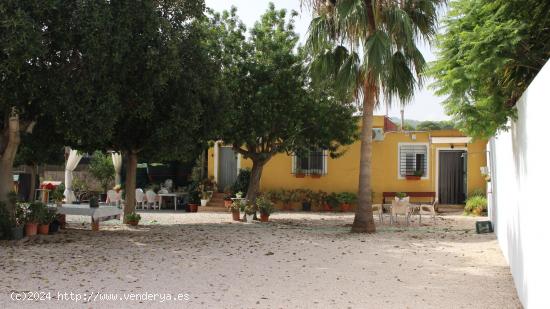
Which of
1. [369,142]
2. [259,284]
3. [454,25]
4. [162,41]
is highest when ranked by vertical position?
[162,41]

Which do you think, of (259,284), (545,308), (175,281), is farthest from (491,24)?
(175,281)

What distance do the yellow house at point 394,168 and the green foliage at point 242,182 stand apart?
1.88 ft

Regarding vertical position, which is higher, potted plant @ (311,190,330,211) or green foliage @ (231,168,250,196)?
green foliage @ (231,168,250,196)

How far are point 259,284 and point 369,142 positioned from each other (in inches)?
256

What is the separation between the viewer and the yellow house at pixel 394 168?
20016mm

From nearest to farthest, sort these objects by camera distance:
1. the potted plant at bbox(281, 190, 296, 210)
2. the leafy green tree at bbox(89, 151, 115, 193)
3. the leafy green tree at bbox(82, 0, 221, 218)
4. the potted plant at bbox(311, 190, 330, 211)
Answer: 1. the leafy green tree at bbox(82, 0, 221, 218)
2. the potted plant at bbox(311, 190, 330, 211)
3. the potted plant at bbox(281, 190, 296, 210)
4. the leafy green tree at bbox(89, 151, 115, 193)

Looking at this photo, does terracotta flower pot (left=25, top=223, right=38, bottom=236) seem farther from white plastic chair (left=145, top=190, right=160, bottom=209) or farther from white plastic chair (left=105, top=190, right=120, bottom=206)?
white plastic chair (left=145, top=190, right=160, bottom=209)

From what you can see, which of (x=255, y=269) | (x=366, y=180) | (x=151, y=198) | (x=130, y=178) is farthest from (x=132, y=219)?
(x=151, y=198)

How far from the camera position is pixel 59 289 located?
6.25 m

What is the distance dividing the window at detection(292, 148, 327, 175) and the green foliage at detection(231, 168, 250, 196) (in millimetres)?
1825

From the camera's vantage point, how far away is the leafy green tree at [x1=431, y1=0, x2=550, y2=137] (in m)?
5.64

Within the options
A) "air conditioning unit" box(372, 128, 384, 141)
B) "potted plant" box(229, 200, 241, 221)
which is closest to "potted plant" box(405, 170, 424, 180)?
"air conditioning unit" box(372, 128, 384, 141)

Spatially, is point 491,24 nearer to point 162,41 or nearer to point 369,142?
point 162,41

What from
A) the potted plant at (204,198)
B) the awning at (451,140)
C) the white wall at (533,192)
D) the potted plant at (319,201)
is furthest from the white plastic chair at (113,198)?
the white wall at (533,192)
